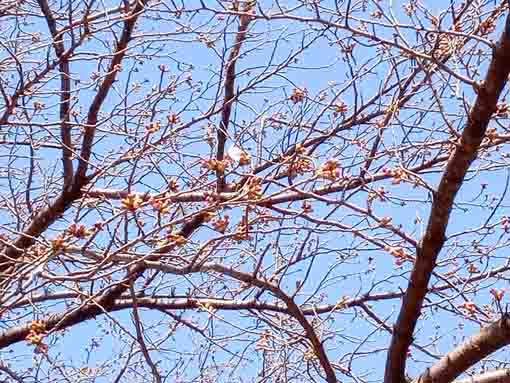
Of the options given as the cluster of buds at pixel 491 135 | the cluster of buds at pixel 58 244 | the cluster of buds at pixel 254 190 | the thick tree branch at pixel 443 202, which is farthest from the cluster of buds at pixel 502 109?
the cluster of buds at pixel 58 244

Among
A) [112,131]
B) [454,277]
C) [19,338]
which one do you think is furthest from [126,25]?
[454,277]

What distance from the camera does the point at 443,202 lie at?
360cm

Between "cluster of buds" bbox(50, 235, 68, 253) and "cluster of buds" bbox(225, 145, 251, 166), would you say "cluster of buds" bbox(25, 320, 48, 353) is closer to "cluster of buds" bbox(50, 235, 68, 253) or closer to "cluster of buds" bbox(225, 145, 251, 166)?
"cluster of buds" bbox(50, 235, 68, 253)

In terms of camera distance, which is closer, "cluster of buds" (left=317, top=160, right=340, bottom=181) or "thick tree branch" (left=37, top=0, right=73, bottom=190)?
"cluster of buds" (left=317, top=160, right=340, bottom=181)

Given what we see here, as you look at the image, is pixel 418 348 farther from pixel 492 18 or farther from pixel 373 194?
pixel 492 18

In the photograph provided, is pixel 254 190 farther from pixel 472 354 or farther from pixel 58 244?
pixel 472 354

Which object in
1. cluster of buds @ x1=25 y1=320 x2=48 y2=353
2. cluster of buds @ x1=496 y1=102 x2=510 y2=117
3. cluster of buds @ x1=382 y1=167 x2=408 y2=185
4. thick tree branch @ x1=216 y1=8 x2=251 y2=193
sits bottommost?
cluster of buds @ x1=25 y1=320 x2=48 y2=353

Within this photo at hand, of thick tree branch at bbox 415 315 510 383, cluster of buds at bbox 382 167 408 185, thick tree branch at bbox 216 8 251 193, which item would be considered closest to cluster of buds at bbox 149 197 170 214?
cluster of buds at bbox 382 167 408 185

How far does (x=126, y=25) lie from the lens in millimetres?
5164

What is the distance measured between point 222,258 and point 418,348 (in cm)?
123

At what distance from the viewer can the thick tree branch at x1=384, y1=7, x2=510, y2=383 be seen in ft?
11.0

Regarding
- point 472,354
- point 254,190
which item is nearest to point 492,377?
point 472,354

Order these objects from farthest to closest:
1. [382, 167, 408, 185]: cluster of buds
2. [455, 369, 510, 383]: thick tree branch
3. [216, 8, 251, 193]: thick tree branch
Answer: [216, 8, 251, 193]: thick tree branch
[455, 369, 510, 383]: thick tree branch
[382, 167, 408, 185]: cluster of buds

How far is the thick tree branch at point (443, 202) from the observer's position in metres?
3.36
